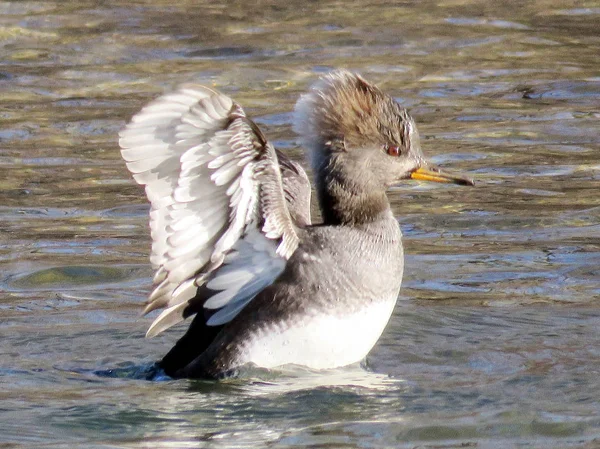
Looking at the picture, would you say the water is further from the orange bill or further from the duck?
the orange bill

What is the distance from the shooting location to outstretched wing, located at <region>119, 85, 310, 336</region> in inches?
228

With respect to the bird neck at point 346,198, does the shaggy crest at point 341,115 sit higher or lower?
higher

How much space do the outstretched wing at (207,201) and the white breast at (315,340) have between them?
0.21m

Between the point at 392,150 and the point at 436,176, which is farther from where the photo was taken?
the point at 436,176

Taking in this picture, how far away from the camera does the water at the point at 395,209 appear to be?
20.4ft

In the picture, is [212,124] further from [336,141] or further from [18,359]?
[18,359]

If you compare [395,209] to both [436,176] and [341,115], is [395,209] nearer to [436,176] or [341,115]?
[436,176]

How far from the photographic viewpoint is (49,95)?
13.6 meters

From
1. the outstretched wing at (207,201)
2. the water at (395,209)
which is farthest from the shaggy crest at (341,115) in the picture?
the water at (395,209)

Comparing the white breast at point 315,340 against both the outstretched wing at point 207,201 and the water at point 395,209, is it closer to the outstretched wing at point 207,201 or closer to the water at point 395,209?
the water at point 395,209

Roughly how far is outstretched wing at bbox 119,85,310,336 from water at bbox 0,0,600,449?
49 centimetres

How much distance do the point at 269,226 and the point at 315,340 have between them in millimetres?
664

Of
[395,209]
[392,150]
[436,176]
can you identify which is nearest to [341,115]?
[392,150]

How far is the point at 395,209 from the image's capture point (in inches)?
400
